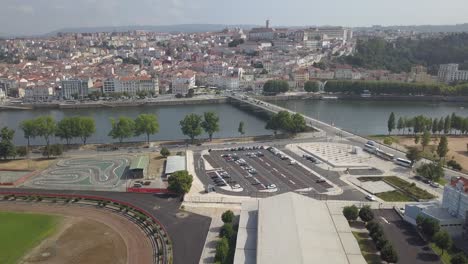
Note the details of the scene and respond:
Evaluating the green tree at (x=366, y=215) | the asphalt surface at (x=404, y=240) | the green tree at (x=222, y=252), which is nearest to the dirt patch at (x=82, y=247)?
the green tree at (x=222, y=252)

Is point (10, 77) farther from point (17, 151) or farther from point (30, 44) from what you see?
point (30, 44)

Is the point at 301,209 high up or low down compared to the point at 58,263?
up

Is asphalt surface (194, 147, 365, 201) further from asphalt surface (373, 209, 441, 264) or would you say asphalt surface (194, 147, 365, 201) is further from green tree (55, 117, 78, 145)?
green tree (55, 117, 78, 145)

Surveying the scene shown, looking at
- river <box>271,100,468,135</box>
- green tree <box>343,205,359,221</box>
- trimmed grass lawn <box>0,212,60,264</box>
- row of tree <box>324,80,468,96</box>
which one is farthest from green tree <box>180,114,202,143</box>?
row of tree <box>324,80,468,96</box>

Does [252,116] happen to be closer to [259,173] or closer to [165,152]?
[165,152]

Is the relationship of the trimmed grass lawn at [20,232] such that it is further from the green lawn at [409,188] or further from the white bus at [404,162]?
the white bus at [404,162]

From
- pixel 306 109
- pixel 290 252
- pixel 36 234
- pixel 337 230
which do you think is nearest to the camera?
pixel 290 252

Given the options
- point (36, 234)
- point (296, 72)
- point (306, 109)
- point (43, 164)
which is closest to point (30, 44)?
point (296, 72)
